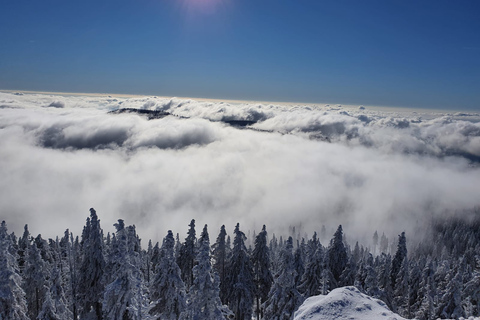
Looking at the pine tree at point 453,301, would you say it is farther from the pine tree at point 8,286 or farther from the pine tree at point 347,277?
the pine tree at point 8,286

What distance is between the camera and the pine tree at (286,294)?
95.1ft

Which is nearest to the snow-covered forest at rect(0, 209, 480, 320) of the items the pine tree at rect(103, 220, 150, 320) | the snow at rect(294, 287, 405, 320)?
the pine tree at rect(103, 220, 150, 320)

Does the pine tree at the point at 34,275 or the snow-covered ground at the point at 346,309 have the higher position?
the snow-covered ground at the point at 346,309

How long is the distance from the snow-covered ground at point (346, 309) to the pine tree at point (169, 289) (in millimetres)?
15807

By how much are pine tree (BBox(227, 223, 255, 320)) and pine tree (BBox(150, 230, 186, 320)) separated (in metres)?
9.33

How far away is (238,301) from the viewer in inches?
1400

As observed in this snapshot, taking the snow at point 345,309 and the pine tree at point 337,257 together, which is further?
the pine tree at point 337,257

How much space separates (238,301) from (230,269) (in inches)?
152

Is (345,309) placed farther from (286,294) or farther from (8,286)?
(8,286)

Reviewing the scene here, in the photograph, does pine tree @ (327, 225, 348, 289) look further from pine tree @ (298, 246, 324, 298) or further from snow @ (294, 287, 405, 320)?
snow @ (294, 287, 405, 320)

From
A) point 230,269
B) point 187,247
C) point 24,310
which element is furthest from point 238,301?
point 24,310

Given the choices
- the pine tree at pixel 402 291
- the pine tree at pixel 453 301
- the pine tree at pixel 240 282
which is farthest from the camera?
the pine tree at pixel 402 291

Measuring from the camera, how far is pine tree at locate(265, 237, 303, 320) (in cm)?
2900

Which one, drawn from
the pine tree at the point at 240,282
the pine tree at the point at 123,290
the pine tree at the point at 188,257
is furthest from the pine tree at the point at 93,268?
the pine tree at the point at 240,282
